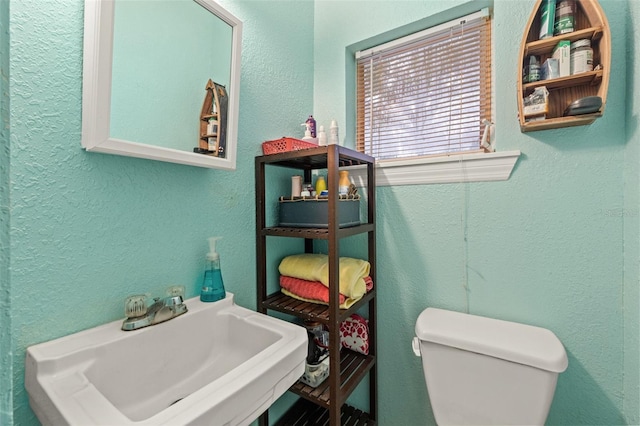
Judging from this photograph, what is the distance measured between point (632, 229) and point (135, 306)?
1.33 metres

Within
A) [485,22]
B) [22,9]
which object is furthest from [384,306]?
[22,9]

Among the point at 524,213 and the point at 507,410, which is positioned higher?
the point at 524,213

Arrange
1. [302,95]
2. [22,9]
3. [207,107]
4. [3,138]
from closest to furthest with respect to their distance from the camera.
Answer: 1. [3,138]
2. [22,9]
3. [207,107]
4. [302,95]

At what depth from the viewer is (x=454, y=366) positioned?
2.79ft

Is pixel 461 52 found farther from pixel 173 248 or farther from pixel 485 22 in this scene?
pixel 173 248

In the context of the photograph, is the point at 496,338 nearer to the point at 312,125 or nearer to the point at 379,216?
the point at 379,216

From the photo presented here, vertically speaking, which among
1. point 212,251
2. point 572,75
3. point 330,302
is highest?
point 572,75

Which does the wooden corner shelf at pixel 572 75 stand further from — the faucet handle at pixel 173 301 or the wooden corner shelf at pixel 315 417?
the wooden corner shelf at pixel 315 417

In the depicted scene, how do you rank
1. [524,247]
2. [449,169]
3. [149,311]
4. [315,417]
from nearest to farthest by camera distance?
[149,311] → [524,247] → [449,169] → [315,417]

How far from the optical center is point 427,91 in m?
1.18

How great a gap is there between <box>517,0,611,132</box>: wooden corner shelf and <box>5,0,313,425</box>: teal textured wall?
991 millimetres

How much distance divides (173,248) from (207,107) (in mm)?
436

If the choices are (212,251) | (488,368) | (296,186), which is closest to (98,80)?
(212,251)

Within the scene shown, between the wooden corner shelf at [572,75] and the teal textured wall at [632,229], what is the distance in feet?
0.24
